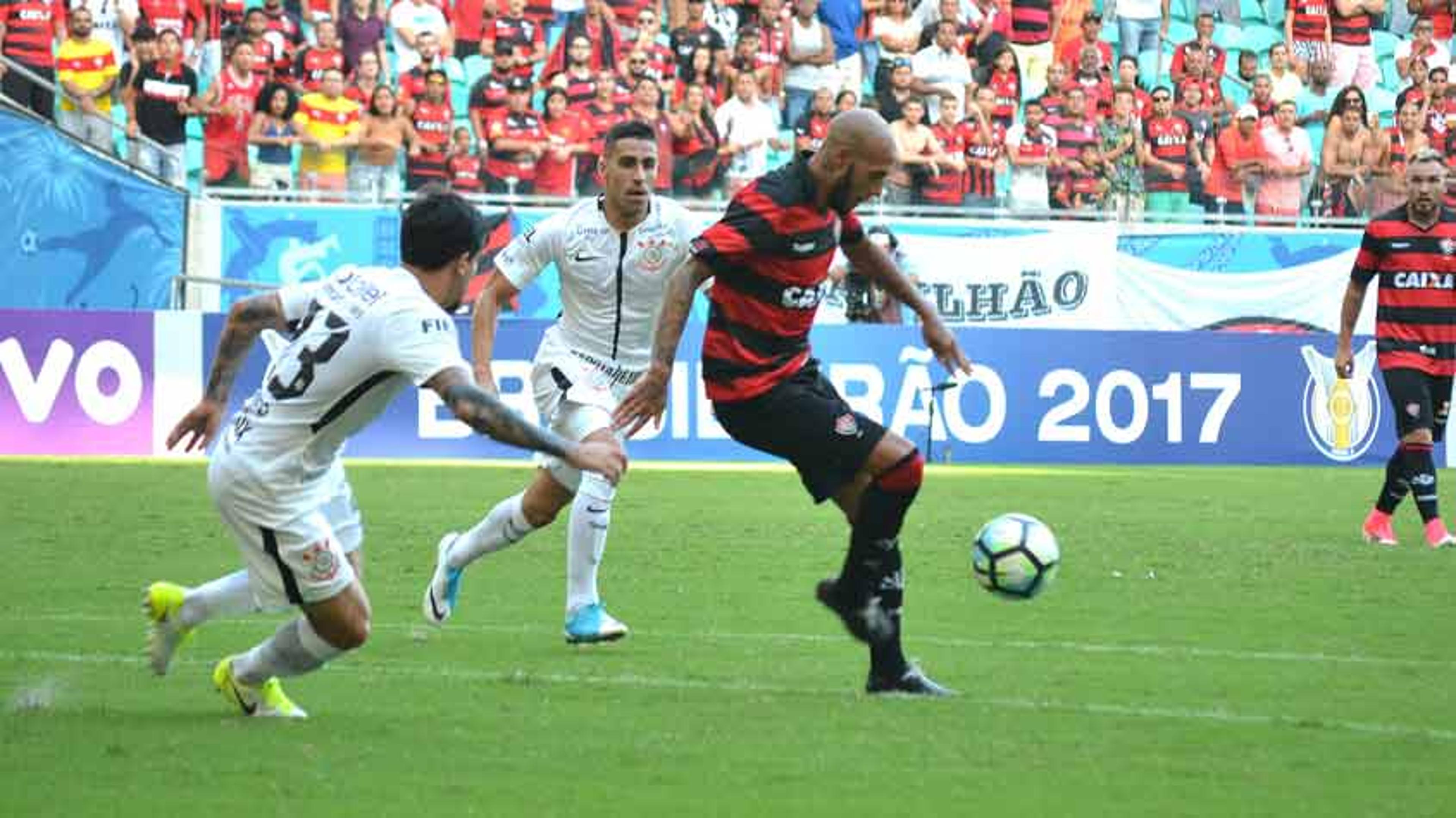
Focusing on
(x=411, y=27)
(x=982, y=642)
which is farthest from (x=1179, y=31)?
(x=982, y=642)

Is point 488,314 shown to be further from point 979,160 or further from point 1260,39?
point 1260,39

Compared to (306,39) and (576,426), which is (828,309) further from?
(576,426)

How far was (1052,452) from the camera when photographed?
25.0 metres

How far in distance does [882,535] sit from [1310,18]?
23878mm

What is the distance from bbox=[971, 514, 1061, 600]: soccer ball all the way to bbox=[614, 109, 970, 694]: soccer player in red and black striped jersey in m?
0.51

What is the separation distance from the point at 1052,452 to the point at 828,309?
278 centimetres

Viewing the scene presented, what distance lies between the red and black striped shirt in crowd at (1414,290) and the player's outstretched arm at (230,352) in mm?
10109

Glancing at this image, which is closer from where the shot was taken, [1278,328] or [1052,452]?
[1052,452]

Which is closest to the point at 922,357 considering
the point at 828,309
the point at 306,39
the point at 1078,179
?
the point at 828,309

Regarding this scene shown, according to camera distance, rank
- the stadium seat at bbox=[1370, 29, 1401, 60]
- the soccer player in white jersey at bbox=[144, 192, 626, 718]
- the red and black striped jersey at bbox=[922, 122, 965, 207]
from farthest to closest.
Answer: the stadium seat at bbox=[1370, 29, 1401, 60] → the red and black striped jersey at bbox=[922, 122, 965, 207] → the soccer player in white jersey at bbox=[144, 192, 626, 718]

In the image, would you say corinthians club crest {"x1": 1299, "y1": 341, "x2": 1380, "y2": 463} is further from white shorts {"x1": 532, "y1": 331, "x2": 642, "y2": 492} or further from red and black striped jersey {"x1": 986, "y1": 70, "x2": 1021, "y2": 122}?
white shorts {"x1": 532, "y1": 331, "x2": 642, "y2": 492}

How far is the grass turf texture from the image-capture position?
6609 millimetres

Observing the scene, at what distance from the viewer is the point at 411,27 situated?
88.3ft

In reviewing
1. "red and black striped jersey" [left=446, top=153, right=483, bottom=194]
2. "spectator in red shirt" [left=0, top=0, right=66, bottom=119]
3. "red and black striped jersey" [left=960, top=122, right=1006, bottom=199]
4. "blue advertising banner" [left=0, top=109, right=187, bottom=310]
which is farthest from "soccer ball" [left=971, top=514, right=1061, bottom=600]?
"red and black striped jersey" [left=960, top=122, right=1006, bottom=199]
